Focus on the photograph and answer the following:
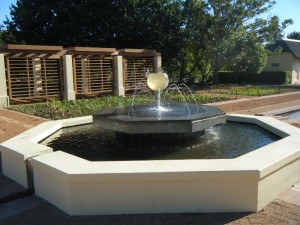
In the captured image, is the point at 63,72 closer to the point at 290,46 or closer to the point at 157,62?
the point at 157,62

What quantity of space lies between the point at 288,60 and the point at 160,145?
1498 inches

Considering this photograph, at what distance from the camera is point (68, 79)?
756 inches

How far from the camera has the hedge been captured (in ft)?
117

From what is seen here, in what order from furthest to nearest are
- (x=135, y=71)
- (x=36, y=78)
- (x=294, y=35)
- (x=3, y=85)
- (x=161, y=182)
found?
(x=294, y=35), (x=135, y=71), (x=36, y=78), (x=3, y=85), (x=161, y=182)

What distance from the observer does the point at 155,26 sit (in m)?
27.3

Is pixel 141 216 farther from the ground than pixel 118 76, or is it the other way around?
pixel 118 76

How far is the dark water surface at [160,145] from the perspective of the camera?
232 inches

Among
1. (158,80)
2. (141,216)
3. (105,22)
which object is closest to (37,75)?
(105,22)

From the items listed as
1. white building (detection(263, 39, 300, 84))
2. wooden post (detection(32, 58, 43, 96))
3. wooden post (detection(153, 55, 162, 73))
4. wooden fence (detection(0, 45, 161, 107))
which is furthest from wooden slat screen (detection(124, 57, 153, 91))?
white building (detection(263, 39, 300, 84))

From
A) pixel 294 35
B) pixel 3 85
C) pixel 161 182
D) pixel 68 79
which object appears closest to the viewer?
pixel 161 182

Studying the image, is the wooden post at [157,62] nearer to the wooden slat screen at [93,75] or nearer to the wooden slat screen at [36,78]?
the wooden slat screen at [93,75]

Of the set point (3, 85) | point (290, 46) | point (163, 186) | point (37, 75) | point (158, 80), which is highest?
point (290, 46)

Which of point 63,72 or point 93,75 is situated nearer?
point 63,72

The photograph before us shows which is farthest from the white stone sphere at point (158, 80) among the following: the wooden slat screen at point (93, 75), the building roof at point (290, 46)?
the building roof at point (290, 46)
